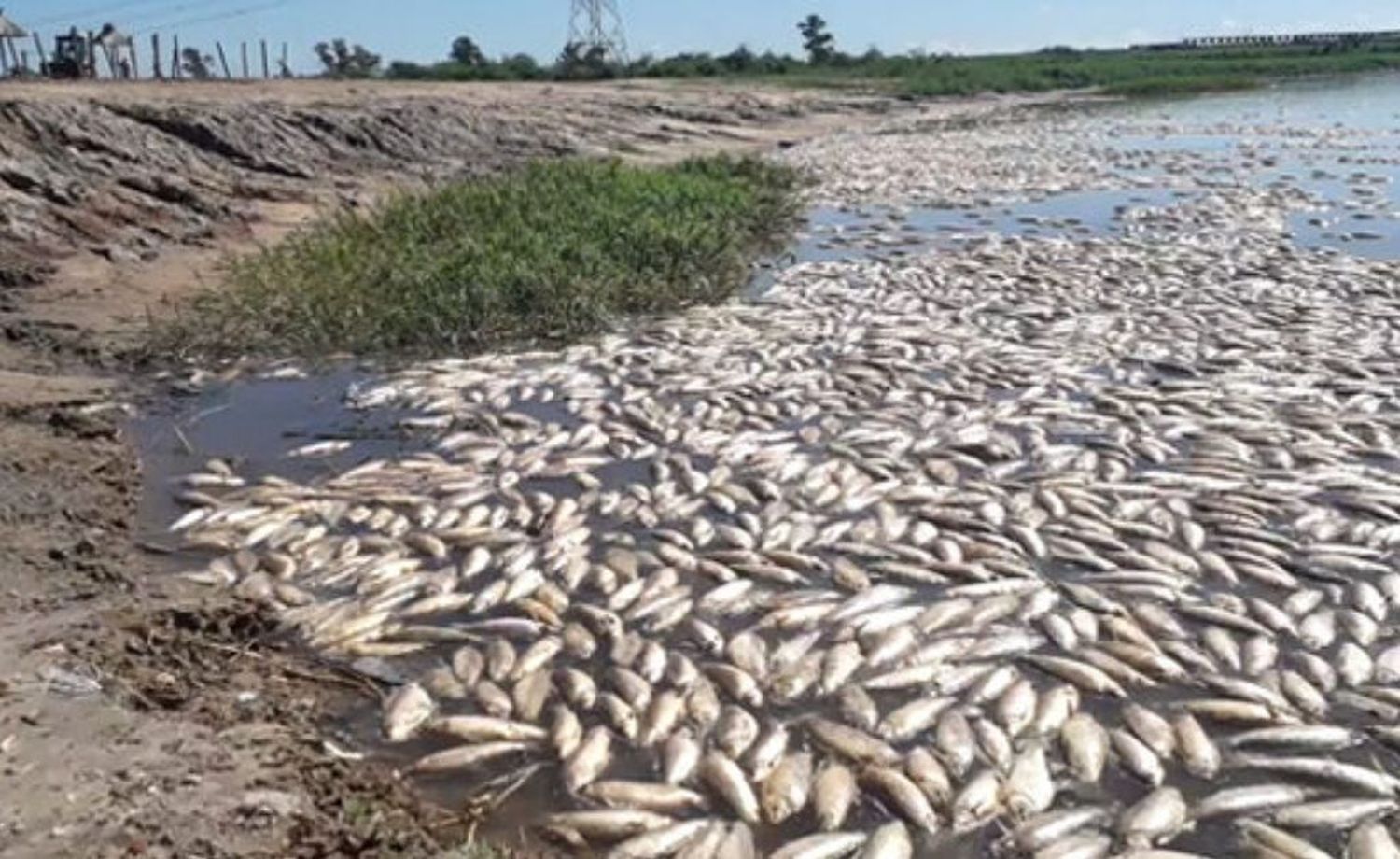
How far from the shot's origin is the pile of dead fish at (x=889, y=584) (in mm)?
4434

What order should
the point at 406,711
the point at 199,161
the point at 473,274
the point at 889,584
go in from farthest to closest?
the point at 199,161 < the point at 473,274 < the point at 889,584 < the point at 406,711

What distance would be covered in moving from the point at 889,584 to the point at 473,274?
281 inches

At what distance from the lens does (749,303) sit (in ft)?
43.1

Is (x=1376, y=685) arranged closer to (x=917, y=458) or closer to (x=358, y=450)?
(x=917, y=458)

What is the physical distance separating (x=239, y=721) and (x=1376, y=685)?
A: 4.23 m

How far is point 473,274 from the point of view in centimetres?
1222

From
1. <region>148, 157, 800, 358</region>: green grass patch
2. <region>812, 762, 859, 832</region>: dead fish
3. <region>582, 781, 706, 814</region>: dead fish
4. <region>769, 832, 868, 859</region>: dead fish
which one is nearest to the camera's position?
<region>769, 832, 868, 859</region>: dead fish

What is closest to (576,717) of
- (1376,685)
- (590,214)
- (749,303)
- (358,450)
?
(1376,685)

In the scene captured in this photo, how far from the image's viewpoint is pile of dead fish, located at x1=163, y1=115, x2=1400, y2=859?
4434mm

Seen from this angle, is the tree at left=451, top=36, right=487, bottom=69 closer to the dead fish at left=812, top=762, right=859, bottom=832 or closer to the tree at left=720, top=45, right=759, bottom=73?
the tree at left=720, top=45, right=759, bottom=73

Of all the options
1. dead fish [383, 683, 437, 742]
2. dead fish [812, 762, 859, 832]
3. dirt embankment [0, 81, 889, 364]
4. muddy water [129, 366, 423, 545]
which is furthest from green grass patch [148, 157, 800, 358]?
dead fish [812, 762, 859, 832]

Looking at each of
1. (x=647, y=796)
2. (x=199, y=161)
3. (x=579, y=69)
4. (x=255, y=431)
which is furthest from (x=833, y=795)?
(x=579, y=69)

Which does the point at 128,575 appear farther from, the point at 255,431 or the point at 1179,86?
the point at 1179,86

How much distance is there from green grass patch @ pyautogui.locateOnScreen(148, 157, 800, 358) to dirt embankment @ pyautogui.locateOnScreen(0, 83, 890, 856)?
1176mm
